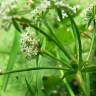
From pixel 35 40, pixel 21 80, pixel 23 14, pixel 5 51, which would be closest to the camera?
pixel 35 40

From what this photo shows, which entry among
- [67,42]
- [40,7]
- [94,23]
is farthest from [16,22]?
[67,42]

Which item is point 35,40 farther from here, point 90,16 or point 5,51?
point 5,51

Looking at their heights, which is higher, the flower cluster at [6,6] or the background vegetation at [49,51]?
the flower cluster at [6,6]

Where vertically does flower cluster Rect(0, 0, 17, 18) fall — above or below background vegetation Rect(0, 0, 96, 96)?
above

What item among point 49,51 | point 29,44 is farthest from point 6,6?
point 49,51

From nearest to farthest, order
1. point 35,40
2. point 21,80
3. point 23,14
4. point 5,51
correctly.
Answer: point 35,40
point 23,14
point 21,80
point 5,51

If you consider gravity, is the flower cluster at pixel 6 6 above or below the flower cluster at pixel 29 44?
above

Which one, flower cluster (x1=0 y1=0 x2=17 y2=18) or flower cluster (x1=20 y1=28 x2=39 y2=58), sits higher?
flower cluster (x1=0 y1=0 x2=17 y2=18)

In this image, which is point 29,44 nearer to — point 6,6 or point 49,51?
point 6,6
